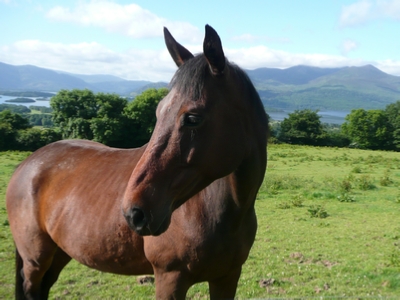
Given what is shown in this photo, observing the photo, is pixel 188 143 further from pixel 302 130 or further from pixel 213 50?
pixel 302 130

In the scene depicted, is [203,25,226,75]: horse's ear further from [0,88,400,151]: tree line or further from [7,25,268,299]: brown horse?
[0,88,400,151]: tree line

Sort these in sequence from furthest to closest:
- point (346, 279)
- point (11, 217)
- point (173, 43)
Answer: point (346, 279) < point (11, 217) < point (173, 43)

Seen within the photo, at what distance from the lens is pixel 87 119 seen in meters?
36.6

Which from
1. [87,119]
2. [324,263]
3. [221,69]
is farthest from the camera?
[87,119]

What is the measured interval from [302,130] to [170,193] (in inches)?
1827

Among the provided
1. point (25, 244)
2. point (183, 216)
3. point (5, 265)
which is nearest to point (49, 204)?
point (25, 244)

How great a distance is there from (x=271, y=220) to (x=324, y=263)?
3.12 metres

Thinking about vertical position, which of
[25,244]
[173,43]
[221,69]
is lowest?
[25,244]

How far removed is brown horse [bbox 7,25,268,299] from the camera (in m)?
1.75

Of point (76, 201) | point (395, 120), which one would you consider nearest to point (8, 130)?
point (76, 201)

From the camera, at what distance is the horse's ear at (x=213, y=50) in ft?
5.66

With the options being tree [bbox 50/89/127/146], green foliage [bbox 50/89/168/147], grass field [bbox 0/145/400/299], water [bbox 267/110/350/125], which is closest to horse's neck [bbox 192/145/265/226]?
grass field [bbox 0/145/400/299]

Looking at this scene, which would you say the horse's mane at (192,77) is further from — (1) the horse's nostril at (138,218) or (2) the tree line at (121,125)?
(2) the tree line at (121,125)

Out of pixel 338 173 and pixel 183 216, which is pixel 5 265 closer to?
pixel 183 216
